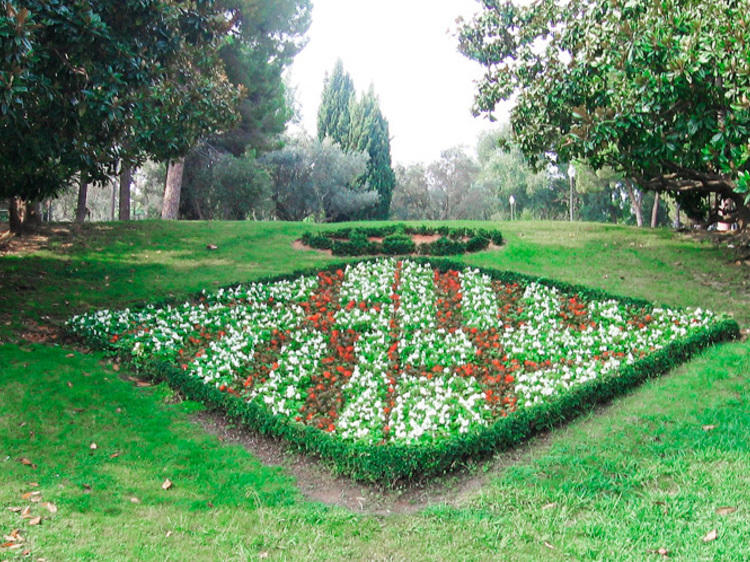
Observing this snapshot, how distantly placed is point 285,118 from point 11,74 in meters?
15.7

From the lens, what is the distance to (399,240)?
1379 cm

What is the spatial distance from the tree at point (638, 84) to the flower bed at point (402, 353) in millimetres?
2322

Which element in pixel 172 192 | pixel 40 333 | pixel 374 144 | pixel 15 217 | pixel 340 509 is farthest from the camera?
pixel 374 144

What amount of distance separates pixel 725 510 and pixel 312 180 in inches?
1013

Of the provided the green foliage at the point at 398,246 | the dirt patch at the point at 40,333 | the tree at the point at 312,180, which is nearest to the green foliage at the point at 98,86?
the dirt patch at the point at 40,333

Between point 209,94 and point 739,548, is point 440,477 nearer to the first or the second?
point 739,548

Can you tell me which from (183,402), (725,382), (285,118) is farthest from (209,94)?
(285,118)

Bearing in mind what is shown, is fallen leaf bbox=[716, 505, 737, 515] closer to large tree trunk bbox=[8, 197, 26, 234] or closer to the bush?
the bush

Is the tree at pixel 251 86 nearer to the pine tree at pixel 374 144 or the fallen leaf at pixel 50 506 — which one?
the pine tree at pixel 374 144

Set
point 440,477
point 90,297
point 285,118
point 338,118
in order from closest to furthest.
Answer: point 440,477 → point 90,297 → point 285,118 → point 338,118

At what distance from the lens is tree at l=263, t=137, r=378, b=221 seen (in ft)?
Result: 94.4

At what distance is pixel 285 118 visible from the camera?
22.0m

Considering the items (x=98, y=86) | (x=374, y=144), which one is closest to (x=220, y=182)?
(x=374, y=144)

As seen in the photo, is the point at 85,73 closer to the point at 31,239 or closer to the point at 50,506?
the point at 50,506
